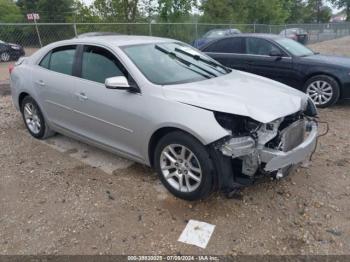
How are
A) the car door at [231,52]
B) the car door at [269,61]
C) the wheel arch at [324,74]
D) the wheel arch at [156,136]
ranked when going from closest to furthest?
1. the wheel arch at [156,136]
2. the wheel arch at [324,74]
3. the car door at [269,61]
4. the car door at [231,52]

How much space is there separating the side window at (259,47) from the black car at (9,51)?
11296 mm

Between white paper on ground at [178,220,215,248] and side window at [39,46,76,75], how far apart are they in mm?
2485

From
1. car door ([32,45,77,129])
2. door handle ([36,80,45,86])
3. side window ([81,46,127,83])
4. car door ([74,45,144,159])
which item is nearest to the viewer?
car door ([74,45,144,159])

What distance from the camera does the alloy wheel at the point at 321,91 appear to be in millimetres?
6590

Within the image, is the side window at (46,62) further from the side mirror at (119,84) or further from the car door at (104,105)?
the side mirror at (119,84)

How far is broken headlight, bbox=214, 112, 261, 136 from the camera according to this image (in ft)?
10.3

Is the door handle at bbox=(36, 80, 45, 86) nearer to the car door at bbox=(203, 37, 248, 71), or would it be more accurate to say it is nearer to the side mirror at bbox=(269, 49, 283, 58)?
the car door at bbox=(203, 37, 248, 71)

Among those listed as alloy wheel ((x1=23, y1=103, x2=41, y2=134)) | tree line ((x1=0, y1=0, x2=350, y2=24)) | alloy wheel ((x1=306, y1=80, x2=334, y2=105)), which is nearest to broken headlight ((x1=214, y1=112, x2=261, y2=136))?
alloy wheel ((x1=23, y1=103, x2=41, y2=134))

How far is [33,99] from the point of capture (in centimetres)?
498

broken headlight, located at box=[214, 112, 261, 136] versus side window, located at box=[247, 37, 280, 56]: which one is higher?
side window, located at box=[247, 37, 280, 56]

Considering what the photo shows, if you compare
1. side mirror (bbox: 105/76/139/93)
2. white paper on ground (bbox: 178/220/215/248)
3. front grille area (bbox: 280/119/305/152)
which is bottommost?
white paper on ground (bbox: 178/220/215/248)

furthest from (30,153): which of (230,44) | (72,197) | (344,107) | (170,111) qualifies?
(344,107)

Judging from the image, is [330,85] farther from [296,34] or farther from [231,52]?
[296,34]

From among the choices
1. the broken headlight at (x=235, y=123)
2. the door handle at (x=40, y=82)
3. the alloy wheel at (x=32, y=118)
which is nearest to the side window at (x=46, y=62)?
the door handle at (x=40, y=82)
